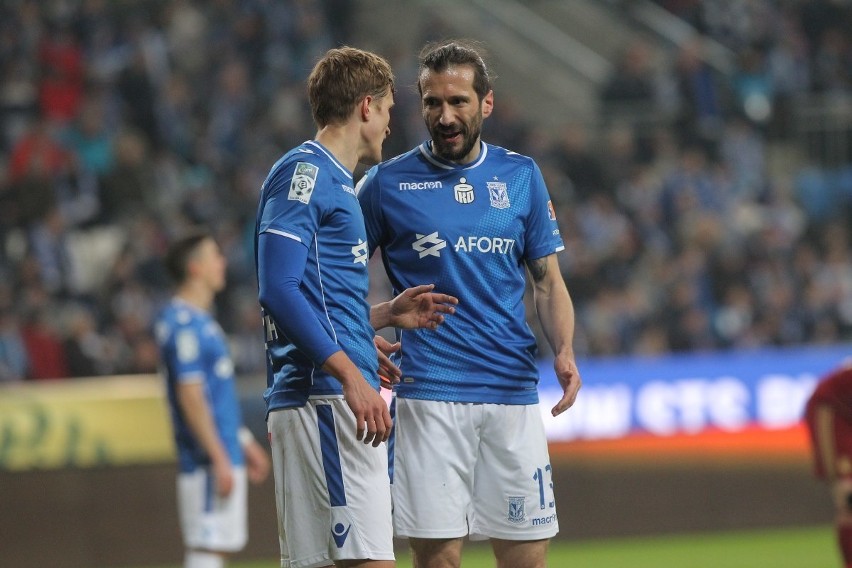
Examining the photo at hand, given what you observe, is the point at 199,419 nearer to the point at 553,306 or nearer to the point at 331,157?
the point at 553,306

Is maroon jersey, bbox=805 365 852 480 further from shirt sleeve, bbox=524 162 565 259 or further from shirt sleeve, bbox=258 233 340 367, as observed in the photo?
shirt sleeve, bbox=258 233 340 367

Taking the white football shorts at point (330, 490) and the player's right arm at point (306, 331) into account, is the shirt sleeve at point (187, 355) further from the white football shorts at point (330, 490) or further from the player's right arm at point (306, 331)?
the player's right arm at point (306, 331)

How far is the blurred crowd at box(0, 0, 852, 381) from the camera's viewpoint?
11.9 metres

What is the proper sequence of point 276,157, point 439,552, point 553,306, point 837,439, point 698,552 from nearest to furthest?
point 439,552 → point 553,306 → point 837,439 → point 698,552 → point 276,157

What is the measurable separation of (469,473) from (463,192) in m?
1.03

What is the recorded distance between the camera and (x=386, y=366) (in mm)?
4723

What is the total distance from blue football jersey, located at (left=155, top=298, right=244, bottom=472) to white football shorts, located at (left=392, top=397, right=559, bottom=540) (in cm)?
252

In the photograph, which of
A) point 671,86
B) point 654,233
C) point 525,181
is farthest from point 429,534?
point 671,86

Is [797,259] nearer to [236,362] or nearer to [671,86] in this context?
[671,86]

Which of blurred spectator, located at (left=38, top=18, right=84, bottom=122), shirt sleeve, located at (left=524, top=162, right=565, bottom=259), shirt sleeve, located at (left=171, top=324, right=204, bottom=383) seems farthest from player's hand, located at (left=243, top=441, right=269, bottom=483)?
blurred spectator, located at (left=38, top=18, right=84, bottom=122)

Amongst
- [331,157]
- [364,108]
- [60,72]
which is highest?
[60,72]

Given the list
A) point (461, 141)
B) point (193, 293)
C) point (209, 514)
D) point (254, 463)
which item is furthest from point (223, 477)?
point (461, 141)

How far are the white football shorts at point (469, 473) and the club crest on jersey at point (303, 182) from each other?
1142mm

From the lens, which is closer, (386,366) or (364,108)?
(364,108)
